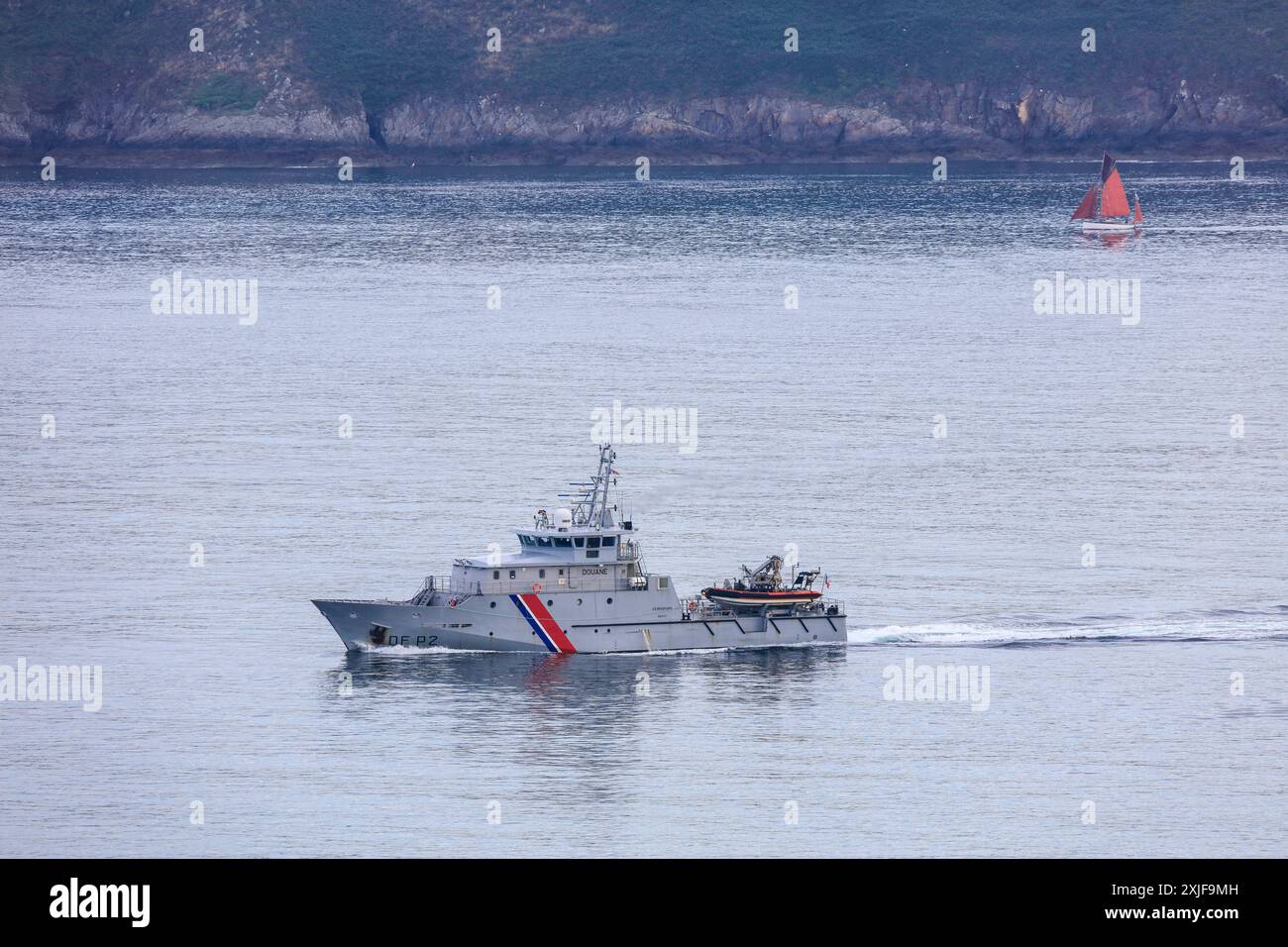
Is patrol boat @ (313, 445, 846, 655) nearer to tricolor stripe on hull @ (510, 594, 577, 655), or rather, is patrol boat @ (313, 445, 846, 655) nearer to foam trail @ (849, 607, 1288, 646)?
tricolor stripe on hull @ (510, 594, 577, 655)

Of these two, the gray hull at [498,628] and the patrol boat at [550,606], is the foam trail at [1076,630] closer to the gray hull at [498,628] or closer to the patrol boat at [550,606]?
the patrol boat at [550,606]

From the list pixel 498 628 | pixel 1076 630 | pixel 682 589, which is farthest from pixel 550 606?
pixel 1076 630

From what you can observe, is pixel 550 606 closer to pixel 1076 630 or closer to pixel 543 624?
pixel 543 624

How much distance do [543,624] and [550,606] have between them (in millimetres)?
708

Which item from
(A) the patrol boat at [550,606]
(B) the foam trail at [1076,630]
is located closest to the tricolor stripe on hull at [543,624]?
(A) the patrol boat at [550,606]

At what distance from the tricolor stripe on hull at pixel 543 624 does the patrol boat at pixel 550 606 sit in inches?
1.4

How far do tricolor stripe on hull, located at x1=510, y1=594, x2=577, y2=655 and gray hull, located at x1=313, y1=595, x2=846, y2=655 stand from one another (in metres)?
0.04

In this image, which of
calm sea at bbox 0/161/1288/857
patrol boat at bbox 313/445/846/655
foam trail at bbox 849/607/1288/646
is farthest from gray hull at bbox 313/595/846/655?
foam trail at bbox 849/607/1288/646

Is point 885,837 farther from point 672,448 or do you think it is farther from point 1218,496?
point 672,448

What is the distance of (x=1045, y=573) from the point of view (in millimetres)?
98000

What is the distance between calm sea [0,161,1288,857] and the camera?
66562mm

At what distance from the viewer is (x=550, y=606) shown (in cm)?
8438

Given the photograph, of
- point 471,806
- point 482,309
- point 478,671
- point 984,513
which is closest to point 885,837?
point 471,806

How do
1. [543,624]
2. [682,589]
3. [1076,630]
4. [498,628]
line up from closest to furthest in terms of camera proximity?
[498,628], [543,624], [1076,630], [682,589]
